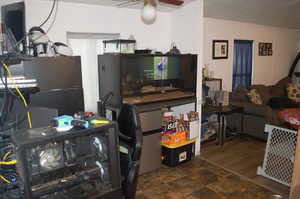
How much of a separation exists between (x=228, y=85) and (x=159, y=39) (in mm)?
2285

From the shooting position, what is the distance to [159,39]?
3676mm

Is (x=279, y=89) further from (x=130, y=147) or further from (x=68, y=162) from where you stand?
(x=68, y=162)

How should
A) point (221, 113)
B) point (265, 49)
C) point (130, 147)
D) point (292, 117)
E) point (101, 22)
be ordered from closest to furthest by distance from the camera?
1. point (130, 147)
2. point (292, 117)
3. point (101, 22)
4. point (221, 113)
5. point (265, 49)

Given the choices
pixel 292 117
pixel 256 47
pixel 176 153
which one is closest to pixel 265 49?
pixel 256 47

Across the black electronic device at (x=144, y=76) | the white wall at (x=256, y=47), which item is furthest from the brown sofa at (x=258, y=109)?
the black electronic device at (x=144, y=76)

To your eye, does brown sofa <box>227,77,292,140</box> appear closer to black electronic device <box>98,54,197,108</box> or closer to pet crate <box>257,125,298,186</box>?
pet crate <box>257,125,298,186</box>

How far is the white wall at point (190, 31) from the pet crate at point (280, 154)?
1.06 meters

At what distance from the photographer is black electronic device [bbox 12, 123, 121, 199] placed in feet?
3.68

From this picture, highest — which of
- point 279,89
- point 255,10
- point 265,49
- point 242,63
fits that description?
point 255,10

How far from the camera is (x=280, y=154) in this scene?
2869 millimetres

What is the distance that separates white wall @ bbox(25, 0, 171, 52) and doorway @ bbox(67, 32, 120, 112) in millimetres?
113

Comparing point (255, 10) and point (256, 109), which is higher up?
point (255, 10)

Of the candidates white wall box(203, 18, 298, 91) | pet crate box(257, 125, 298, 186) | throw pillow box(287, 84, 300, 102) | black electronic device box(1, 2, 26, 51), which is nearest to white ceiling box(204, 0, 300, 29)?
white wall box(203, 18, 298, 91)

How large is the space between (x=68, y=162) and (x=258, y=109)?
3.82 meters
